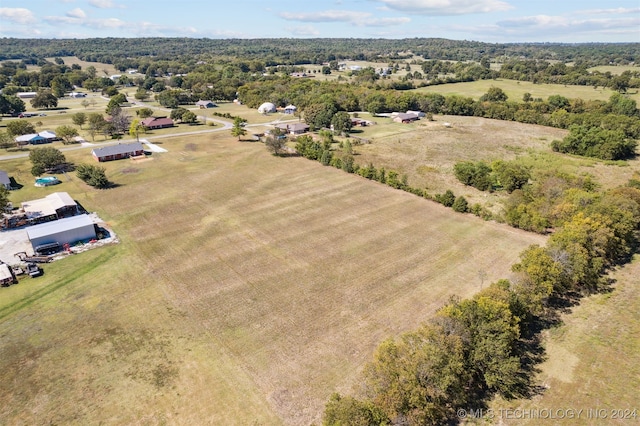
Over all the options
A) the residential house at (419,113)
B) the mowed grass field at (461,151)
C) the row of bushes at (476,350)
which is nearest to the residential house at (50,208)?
the row of bushes at (476,350)

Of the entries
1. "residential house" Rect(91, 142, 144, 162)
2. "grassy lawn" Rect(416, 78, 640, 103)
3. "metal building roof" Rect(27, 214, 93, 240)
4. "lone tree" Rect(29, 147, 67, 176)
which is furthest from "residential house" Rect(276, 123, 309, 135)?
"grassy lawn" Rect(416, 78, 640, 103)

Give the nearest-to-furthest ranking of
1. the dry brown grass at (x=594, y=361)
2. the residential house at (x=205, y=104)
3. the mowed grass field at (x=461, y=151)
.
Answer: the dry brown grass at (x=594, y=361) < the mowed grass field at (x=461, y=151) < the residential house at (x=205, y=104)

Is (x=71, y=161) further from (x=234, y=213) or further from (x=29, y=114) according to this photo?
(x=29, y=114)

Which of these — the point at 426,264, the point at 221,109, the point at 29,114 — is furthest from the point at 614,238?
the point at 29,114

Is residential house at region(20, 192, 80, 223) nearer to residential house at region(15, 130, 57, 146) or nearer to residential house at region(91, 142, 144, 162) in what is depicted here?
residential house at region(91, 142, 144, 162)

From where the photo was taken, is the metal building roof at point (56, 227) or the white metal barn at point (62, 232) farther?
the metal building roof at point (56, 227)

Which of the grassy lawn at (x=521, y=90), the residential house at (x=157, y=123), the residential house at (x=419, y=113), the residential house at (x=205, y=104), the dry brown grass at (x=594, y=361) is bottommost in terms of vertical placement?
the dry brown grass at (x=594, y=361)

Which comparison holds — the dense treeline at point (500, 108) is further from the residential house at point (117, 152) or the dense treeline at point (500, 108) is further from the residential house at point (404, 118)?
the residential house at point (117, 152)
